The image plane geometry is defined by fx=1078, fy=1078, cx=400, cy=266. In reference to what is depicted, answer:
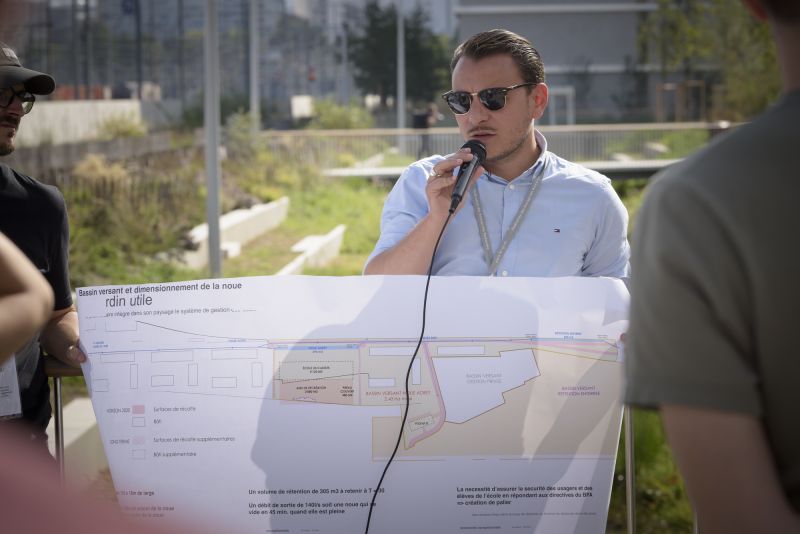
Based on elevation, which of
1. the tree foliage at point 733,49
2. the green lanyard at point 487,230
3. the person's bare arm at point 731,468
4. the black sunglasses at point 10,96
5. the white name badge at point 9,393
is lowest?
the white name badge at point 9,393

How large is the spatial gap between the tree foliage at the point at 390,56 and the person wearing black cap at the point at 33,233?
46.4 m

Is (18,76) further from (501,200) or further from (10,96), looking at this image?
(501,200)

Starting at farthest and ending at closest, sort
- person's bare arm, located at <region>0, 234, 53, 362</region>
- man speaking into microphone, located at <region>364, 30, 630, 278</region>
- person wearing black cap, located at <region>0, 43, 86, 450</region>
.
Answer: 1. man speaking into microphone, located at <region>364, 30, 630, 278</region>
2. person wearing black cap, located at <region>0, 43, 86, 450</region>
3. person's bare arm, located at <region>0, 234, 53, 362</region>

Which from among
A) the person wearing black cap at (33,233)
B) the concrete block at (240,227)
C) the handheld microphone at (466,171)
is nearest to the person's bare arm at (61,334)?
the person wearing black cap at (33,233)

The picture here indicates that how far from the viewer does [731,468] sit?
162 centimetres

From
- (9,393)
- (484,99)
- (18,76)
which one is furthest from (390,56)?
(9,393)

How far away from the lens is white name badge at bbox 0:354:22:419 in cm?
346

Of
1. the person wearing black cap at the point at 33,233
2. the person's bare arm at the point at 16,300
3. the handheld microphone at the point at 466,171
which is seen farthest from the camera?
the handheld microphone at the point at 466,171

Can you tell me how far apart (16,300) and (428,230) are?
2.15 metres

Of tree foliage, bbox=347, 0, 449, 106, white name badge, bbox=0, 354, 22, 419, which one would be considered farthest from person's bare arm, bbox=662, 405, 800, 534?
Answer: tree foliage, bbox=347, 0, 449, 106

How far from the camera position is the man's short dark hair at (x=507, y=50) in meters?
4.23

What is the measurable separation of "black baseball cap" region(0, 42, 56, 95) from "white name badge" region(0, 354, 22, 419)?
0.94 metres

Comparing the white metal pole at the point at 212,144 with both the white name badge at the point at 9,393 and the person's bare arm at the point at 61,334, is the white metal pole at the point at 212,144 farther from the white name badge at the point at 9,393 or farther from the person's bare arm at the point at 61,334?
the white name badge at the point at 9,393

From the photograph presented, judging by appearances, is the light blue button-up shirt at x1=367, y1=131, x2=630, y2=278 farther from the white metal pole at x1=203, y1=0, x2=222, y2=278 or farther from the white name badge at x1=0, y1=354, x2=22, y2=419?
the white metal pole at x1=203, y1=0, x2=222, y2=278
